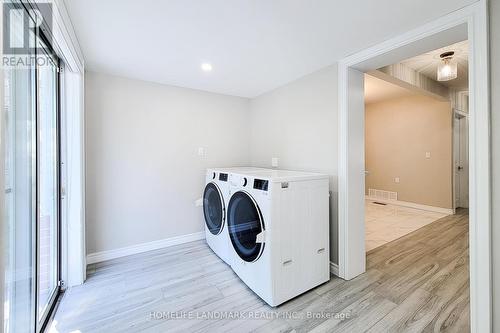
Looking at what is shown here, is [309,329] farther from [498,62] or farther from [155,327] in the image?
[498,62]

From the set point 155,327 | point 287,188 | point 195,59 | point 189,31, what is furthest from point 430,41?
point 155,327

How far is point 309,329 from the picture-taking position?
137cm

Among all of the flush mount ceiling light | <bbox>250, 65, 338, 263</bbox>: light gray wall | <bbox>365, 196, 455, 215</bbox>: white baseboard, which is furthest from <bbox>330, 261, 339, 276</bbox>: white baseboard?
<bbox>365, 196, 455, 215</bbox>: white baseboard

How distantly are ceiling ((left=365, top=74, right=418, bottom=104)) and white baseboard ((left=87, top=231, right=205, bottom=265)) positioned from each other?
328 cm

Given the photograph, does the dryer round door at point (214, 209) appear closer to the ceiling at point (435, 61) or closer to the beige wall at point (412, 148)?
the ceiling at point (435, 61)

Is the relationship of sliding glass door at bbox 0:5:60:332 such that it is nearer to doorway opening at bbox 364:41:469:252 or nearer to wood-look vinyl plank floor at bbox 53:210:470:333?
wood-look vinyl plank floor at bbox 53:210:470:333

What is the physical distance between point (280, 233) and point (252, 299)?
59cm

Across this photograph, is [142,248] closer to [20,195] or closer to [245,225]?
[245,225]

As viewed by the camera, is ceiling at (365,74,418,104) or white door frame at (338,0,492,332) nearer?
white door frame at (338,0,492,332)

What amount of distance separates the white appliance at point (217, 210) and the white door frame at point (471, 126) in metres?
1.10

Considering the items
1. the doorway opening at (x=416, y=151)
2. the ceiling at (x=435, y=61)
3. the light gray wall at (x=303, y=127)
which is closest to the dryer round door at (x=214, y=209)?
the light gray wall at (x=303, y=127)

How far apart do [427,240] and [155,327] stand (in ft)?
10.6

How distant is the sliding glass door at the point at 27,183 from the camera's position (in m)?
0.94

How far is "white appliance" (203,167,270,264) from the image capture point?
212cm
